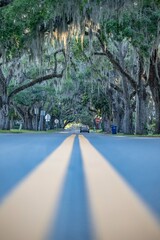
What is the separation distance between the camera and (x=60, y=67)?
43656 mm

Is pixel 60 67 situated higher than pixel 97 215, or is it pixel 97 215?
pixel 60 67

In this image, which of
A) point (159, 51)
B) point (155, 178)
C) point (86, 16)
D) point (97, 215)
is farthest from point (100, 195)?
point (159, 51)

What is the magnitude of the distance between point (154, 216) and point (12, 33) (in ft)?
59.9

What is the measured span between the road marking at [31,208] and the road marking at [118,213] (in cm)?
46

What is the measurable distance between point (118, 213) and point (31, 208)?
0.93m

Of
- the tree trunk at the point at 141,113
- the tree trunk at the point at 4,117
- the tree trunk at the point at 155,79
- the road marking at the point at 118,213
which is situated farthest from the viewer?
the tree trunk at the point at 4,117

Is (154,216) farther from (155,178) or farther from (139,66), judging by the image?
(139,66)

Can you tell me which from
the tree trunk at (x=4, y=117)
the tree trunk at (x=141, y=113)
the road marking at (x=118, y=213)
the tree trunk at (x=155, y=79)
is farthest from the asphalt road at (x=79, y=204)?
the tree trunk at (x=4, y=117)

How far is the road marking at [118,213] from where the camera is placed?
3504mm

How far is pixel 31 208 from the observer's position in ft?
14.9

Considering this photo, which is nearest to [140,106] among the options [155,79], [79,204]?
[155,79]

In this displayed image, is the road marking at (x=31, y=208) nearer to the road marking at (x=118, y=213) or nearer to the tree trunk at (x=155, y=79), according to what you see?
the road marking at (x=118, y=213)

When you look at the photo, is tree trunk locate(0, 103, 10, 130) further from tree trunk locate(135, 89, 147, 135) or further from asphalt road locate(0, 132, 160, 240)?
asphalt road locate(0, 132, 160, 240)

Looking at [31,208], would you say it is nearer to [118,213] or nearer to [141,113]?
[118,213]
